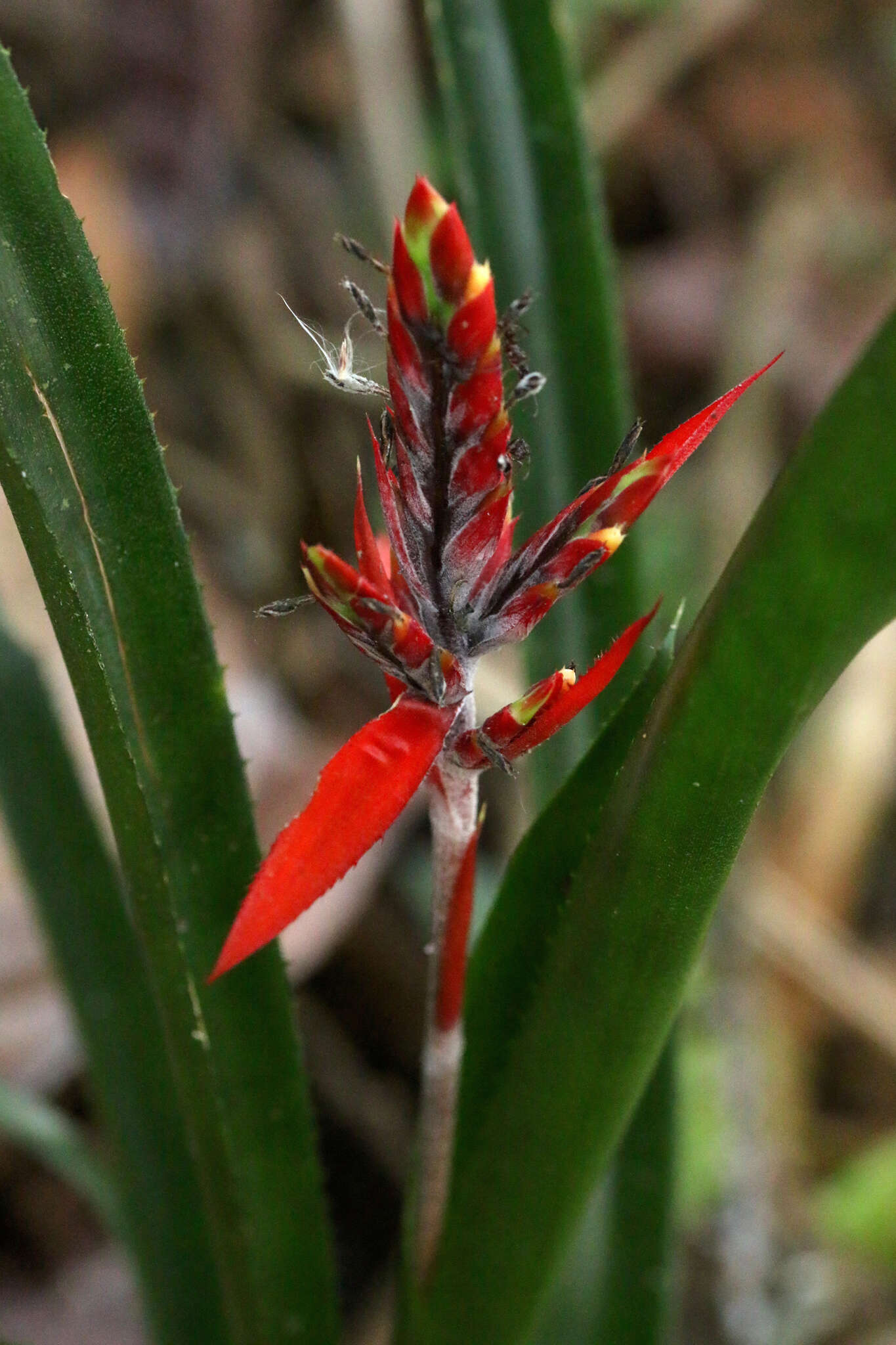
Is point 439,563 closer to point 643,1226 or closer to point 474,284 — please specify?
point 474,284

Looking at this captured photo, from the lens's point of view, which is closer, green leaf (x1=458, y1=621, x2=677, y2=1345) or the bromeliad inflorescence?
the bromeliad inflorescence

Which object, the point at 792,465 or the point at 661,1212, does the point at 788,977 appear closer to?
the point at 661,1212

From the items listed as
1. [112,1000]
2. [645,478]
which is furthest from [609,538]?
[112,1000]

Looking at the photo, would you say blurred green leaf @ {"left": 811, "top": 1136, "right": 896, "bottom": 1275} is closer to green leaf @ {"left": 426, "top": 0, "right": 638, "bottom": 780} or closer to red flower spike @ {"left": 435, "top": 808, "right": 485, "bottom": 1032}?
green leaf @ {"left": 426, "top": 0, "right": 638, "bottom": 780}

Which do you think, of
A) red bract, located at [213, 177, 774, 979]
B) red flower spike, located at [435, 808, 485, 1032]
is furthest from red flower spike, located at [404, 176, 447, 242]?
red flower spike, located at [435, 808, 485, 1032]

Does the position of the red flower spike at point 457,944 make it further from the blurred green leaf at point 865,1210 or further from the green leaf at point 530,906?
the blurred green leaf at point 865,1210
